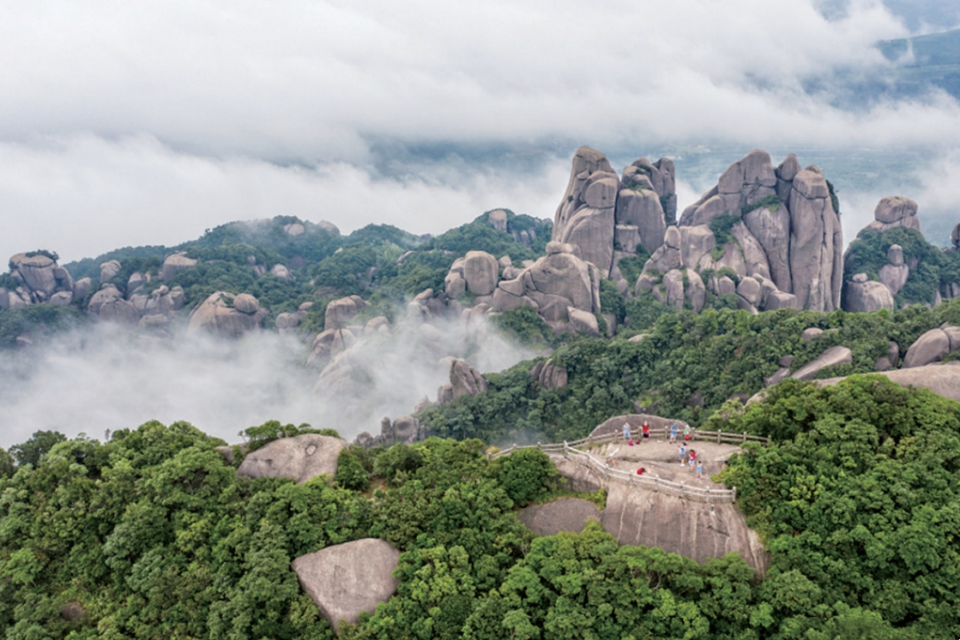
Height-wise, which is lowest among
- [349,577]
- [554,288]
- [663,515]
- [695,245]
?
[349,577]

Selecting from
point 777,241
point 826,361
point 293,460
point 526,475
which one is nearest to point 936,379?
point 826,361

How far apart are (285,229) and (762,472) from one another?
150515 mm

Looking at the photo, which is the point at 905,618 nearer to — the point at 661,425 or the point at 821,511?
the point at 821,511

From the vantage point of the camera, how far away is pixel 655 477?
66.3 ft

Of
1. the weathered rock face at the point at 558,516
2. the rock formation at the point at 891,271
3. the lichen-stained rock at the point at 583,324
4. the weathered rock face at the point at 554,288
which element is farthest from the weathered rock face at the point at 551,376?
the rock formation at the point at 891,271

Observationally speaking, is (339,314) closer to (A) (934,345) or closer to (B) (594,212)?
(B) (594,212)

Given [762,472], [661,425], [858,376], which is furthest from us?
[661,425]

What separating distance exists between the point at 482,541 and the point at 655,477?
686 centimetres

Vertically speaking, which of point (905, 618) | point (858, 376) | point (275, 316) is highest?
point (858, 376)

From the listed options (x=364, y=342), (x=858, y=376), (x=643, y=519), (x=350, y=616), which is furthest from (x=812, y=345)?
(x=364, y=342)

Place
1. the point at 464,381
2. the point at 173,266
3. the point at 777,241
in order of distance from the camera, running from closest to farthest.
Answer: the point at 464,381, the point at 777,241, the point at 173,266

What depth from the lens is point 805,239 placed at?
70688mm

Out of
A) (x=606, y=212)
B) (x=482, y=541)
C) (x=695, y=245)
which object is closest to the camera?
(x=482, y=541)

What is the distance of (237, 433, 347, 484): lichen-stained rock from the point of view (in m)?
23.3
